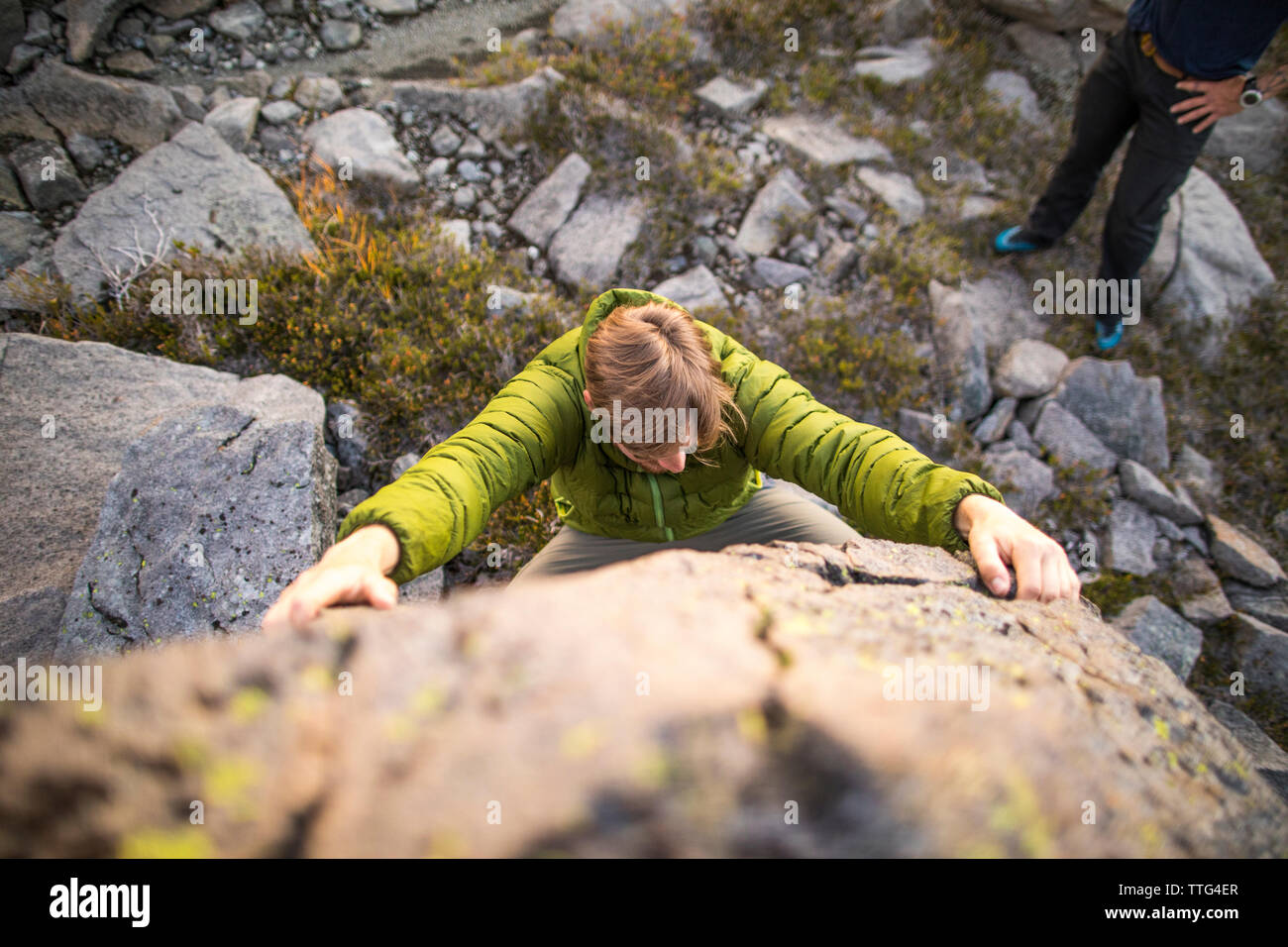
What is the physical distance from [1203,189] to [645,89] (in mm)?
6865

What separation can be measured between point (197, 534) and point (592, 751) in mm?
3542

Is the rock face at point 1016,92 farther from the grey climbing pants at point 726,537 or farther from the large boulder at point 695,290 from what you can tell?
the grey climbing pants at point 726,537

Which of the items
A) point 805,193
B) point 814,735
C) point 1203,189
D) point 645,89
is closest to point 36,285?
point 645,89

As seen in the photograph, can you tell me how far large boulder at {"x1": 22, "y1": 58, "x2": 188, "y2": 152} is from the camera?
5.85 meters

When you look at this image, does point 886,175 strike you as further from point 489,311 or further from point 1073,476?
point 489,311

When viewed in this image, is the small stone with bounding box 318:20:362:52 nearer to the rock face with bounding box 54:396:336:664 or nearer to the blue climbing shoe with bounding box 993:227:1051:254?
the rock face with bounding box 54:396:336:664

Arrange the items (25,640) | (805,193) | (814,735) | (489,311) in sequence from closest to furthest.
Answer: (814,735), (25,640), (489,311), (805,193)

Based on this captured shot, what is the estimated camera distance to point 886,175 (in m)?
7.30

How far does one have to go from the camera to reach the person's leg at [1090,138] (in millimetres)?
5328

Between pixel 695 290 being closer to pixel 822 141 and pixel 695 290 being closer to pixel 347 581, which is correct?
pixel 822 141

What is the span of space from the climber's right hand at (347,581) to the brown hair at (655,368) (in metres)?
1.17

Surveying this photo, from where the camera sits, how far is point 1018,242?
6922 millimetres

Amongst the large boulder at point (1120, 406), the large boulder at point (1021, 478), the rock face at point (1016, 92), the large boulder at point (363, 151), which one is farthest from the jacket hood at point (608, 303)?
the rock face at point (1016, 92)

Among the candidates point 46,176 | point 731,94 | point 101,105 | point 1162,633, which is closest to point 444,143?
point 101,105
